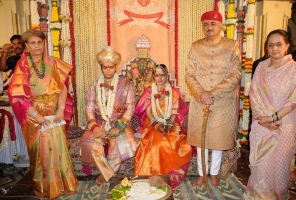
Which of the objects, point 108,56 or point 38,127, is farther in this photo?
point 108,56

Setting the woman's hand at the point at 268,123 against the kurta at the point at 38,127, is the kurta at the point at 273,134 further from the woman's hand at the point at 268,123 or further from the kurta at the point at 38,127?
the kurta at the point at 38,127

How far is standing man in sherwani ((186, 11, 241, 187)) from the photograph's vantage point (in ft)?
11.3

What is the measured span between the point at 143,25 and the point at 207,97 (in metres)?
2.49

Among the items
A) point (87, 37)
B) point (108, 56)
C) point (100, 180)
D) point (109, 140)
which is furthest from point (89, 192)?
point (87, 37)

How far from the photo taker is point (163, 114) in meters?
4.18

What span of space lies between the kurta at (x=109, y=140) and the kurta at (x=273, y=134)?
1.70m

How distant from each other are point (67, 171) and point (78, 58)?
7.87 feet

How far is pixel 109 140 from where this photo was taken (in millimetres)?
3908

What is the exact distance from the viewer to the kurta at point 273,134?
2977 millimetres

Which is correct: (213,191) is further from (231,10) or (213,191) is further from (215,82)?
(231,10)

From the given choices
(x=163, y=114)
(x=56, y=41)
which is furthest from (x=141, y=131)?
(x=56, y=41)

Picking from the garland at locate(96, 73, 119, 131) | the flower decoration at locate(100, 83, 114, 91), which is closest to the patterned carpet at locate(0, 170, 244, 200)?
the garland at locate(96, 73, 119, 131)

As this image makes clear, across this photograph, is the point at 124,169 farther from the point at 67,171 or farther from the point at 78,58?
the point at 78,58

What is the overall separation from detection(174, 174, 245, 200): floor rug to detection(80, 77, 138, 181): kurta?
3.00 feet
